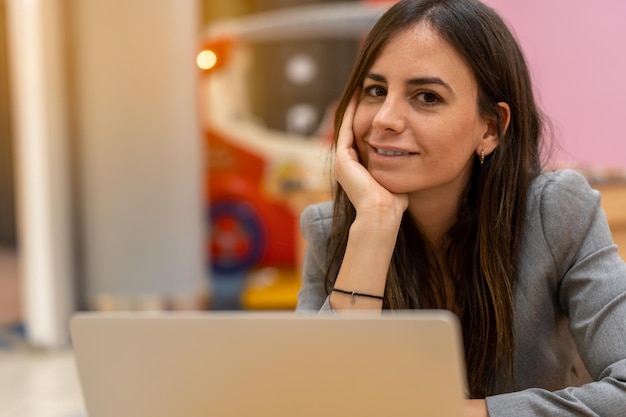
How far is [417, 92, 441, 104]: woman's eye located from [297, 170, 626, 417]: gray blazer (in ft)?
0.76

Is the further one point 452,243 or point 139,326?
point 452,243

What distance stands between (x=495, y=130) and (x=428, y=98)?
16cm

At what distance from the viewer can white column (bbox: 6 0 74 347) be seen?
348 centimetres

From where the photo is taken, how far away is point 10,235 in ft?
12.6

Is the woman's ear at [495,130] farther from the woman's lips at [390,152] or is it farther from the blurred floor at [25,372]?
the blurred floor at [25,372]

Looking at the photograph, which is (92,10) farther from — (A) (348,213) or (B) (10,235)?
(A) (348,213)

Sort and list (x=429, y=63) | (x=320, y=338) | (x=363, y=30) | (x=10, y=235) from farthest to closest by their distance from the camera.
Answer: (x=363, y=30)
(x=10, y=235)
(x=429, y=63)
(x=320, y=338)

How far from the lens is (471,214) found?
1283mm

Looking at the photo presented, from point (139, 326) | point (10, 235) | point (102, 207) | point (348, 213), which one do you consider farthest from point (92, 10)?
point (139, 326)

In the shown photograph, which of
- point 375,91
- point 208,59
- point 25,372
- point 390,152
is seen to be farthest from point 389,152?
point 208,59

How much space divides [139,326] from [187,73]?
10.4 ft

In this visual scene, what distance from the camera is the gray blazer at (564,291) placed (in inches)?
42.4

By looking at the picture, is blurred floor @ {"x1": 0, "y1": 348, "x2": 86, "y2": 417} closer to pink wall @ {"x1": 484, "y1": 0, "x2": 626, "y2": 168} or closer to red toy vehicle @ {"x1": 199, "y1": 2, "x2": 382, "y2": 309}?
red toy vehicle @ {"x1": 199, "y1": 2, "x2": 382, "y2": 309}

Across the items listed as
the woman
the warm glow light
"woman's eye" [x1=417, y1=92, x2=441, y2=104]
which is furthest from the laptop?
the warm glow light
